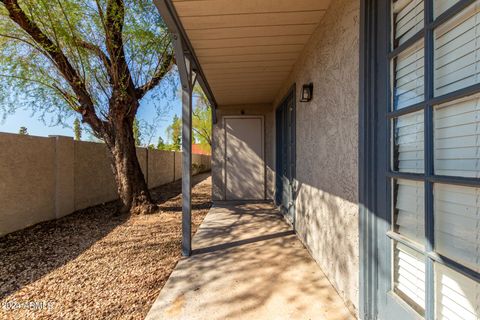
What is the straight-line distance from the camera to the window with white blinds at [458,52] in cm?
106

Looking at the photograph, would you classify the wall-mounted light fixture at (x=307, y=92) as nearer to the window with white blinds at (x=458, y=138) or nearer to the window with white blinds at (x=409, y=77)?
the window with white blinds at (x=409, y=77)

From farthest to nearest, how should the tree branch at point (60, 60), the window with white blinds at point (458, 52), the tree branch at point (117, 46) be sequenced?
the tree branch at point (117, 46)
the tree branch at point (60, 60)
the window with white blinds at point (458, 52)

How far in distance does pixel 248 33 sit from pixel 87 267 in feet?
9.61

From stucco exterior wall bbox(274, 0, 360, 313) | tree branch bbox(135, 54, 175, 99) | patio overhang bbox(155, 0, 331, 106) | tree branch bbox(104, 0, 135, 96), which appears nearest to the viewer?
stucco exterior wall bbox(274, 0, 360, 313)

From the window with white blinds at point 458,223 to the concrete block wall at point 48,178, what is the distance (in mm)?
4685

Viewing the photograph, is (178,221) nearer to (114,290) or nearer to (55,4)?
(114,290)

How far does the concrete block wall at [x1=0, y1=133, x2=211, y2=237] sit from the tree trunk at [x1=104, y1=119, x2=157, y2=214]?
0.71 metres

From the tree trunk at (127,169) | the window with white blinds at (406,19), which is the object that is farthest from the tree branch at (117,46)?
the window with white blinds at (406,19)

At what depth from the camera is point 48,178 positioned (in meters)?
4.54

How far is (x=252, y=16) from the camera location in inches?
103

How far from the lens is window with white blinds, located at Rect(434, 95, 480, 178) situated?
3.50 feet

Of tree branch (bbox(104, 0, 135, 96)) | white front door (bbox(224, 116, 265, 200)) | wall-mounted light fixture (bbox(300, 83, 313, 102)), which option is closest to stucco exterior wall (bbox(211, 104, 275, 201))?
white front door (bbox(224, 116, 265, 200))

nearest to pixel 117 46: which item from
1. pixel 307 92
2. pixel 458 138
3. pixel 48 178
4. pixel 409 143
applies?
pixel 48 178

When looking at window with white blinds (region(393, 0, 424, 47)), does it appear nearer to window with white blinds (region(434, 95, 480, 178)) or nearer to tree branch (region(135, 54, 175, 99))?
window with white blinds (region(434, 95, 480, 178))
